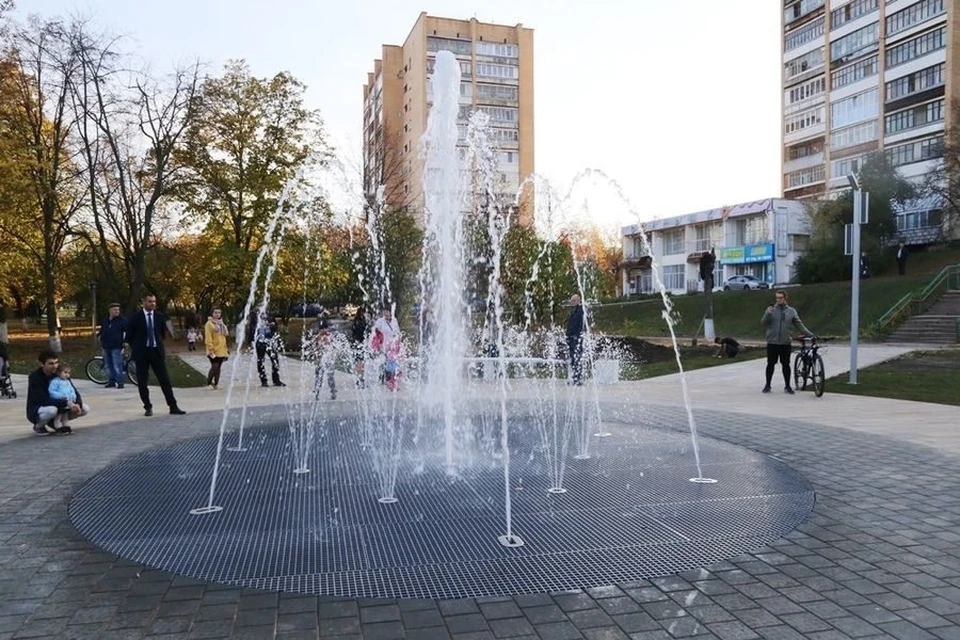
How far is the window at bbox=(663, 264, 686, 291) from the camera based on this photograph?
68.9 metres

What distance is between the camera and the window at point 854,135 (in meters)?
53.7

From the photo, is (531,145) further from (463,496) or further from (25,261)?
(463,496)

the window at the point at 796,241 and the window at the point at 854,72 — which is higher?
the window at the point at 854,72

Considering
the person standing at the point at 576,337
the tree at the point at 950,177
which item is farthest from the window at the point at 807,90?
the person standing at the point at 576,337

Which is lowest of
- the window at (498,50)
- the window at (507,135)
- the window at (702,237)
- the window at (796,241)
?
the window at (796,241)

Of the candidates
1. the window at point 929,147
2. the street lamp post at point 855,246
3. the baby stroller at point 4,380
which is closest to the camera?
the baby stroller at point 4,380

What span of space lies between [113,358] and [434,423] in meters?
8.66

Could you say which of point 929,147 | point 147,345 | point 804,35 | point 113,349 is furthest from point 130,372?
point 804,35

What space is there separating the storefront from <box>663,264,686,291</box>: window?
4854mm

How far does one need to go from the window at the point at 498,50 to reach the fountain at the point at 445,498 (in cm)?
6189

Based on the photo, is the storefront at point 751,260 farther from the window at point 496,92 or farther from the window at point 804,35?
the window at point 496,92

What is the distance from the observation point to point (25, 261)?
28.7 meters

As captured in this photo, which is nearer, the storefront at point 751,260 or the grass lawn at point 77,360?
the grass lawn at point 77,360

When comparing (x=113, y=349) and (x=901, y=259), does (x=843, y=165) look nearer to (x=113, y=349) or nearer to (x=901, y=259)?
(x=901, y=259)
